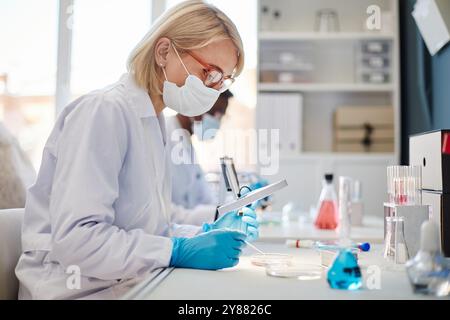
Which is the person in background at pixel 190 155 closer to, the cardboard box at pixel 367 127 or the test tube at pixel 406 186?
the cardboard box at pixel 367 127

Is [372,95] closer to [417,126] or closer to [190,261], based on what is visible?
[417,126]

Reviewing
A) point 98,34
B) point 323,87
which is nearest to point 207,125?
point 98,34

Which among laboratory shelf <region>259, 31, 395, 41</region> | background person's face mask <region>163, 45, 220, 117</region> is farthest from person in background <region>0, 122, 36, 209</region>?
laboratory shelf <region>259, 31, 395, 41</region>

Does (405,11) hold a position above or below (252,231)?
above

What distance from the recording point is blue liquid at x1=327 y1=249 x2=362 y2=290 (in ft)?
2.73

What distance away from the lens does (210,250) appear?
101 centimetres

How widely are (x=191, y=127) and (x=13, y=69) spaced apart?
0.95 metres

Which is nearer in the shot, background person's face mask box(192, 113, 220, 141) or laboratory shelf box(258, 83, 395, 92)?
background person's face mask box(192, 113, 220, 141)

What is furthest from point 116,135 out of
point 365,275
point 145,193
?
point 365,275

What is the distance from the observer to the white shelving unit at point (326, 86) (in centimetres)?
335

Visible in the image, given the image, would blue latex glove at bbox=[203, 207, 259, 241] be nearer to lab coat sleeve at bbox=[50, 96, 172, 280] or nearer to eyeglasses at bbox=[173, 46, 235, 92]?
lab coat sleeve at bbox=[50, 96, 172, 280]

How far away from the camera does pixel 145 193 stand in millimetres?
1168

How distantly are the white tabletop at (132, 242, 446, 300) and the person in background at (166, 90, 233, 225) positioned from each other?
1535 millimetres

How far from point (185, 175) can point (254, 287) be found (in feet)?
6.13
